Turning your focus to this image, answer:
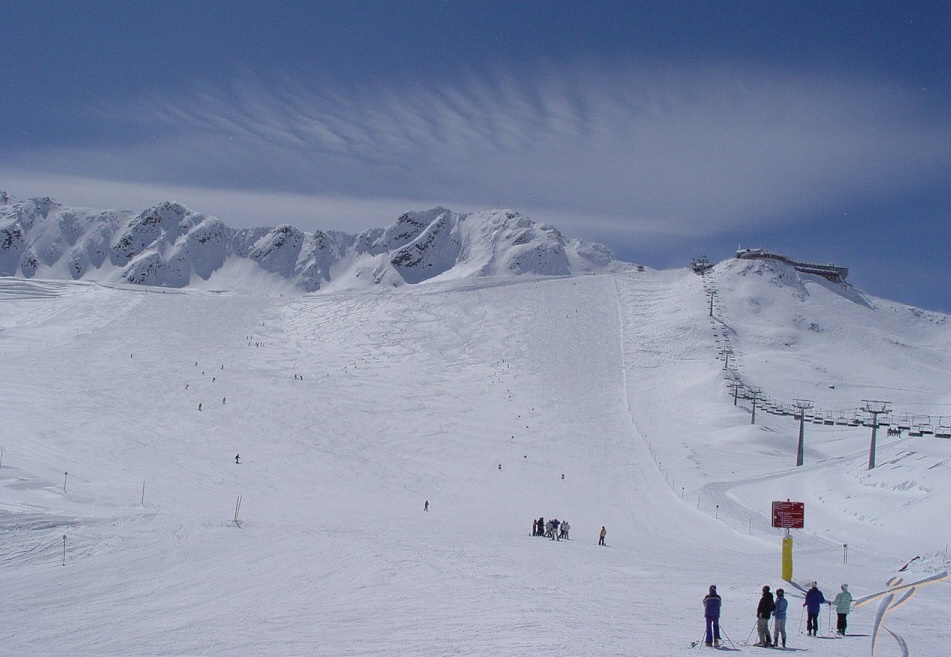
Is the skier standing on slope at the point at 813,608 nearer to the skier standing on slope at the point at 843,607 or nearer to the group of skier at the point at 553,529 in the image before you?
the skier standing on slope at the point at 843,607

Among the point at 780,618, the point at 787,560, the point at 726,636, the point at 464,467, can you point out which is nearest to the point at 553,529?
the point at 787,560

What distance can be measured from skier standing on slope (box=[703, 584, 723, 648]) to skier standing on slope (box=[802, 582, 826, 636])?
2.21m

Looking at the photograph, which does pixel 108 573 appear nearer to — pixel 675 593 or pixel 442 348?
pixel 675 593

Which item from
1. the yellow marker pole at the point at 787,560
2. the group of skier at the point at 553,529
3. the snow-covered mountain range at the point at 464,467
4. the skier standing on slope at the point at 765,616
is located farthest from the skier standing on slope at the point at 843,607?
the group of skier at the point at 553,529

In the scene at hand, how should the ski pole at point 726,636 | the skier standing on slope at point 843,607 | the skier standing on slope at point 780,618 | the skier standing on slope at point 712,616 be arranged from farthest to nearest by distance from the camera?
the skier standing on slope at point 843,607 → the ski pole at point 726,636 → the skier standing on slope at point 780,618 → the skier standing on slope at point 712,616

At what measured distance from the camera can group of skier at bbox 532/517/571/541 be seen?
2733 cm

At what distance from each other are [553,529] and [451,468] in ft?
48.5

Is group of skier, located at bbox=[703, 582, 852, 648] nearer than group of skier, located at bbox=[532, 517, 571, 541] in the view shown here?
Yes

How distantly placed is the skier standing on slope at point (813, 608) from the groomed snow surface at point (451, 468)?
418 mm

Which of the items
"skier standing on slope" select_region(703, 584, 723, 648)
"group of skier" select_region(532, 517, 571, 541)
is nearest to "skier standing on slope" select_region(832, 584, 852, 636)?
"skier standing on slope" select_region(703, 584, 723, 648)

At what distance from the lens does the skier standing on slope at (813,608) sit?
45.3ft

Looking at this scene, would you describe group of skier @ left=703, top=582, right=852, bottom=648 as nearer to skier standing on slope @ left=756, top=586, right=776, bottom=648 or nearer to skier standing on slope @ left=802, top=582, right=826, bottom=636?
skier standing on slope @ left=756, top=586, right=776, bottom=648

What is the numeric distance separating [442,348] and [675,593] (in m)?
53.1

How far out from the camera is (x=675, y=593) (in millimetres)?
17781
